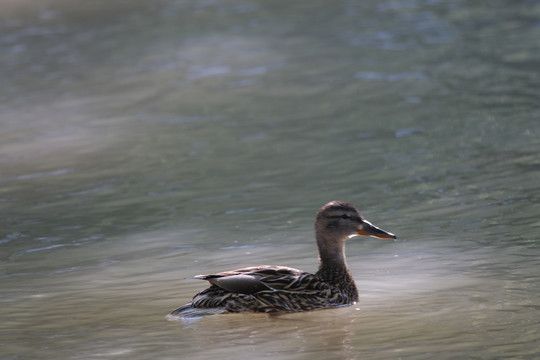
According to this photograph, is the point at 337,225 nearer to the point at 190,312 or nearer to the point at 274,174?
the point at 190,312

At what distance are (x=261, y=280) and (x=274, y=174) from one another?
5942 millimetres

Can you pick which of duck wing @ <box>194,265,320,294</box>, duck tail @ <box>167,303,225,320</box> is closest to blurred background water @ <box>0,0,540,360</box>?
duck tail @ <box>167,303,225,320</box>

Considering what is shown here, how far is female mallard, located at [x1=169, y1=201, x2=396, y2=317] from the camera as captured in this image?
30.6 ft

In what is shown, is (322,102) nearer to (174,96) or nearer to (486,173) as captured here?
(174,96)

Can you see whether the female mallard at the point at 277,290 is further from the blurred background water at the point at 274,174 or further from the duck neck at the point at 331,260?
the blurred background water at the point at 274,174

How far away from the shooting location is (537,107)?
696 inches

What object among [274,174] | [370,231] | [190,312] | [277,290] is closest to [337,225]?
[370,231]

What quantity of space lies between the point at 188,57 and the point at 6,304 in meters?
15.4

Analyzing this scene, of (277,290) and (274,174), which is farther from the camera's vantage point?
(274,174)

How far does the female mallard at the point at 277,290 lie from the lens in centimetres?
934

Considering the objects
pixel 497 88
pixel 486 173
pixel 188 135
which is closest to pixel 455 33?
pixel 497 88

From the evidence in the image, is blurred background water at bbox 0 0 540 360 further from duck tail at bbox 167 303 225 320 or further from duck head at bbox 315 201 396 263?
duck head at bbox 315 201 396 263

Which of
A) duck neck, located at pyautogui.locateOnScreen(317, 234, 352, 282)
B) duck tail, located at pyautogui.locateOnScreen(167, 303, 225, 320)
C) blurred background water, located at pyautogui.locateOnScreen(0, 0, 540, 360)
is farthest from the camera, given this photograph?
duck neck, located at pyautogui.locateOnScreen(317, 234, 352, 282)

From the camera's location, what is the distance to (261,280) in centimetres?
948
